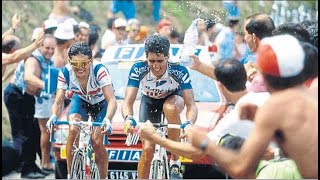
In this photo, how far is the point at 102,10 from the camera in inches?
933

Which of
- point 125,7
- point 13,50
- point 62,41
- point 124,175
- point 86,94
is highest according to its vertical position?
point 125,7

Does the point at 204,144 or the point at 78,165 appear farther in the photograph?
the point at 78,165

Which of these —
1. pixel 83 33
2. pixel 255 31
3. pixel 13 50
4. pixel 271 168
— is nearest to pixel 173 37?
pixel 83 33

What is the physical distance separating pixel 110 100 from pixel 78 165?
2.58 feet

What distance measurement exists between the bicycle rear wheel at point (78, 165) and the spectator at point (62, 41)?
2890 mm

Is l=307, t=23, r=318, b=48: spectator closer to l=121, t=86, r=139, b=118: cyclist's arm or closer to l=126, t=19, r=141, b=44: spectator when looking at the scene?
l=121, t=86, r=139, b=118: cyclist's arm

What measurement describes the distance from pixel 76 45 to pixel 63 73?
0.40 m

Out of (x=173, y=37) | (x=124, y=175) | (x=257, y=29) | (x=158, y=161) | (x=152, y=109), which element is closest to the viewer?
(x=257, y=29)

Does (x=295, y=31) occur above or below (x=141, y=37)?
below

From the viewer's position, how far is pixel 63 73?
10.8 metres

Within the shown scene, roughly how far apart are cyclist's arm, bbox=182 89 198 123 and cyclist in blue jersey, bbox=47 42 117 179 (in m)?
0.76

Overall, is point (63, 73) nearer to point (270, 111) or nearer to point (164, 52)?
point (164, 52)

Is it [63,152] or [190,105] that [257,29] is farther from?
[63,152]

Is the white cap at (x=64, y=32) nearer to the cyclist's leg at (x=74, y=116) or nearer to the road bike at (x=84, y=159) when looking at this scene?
the cyclist's leg at (x=74, y=116)
